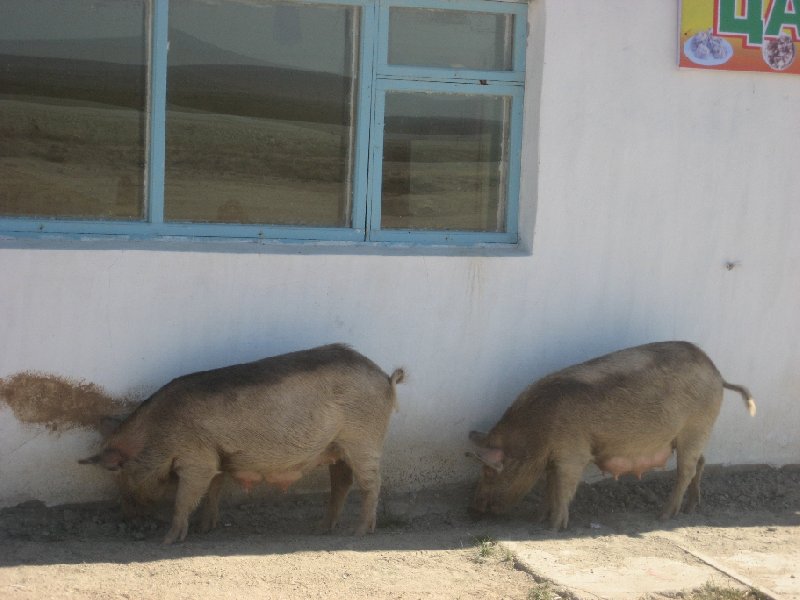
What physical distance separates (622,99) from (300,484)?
123 inches

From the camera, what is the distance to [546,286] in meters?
6.77

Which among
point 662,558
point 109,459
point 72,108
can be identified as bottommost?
point 662,558

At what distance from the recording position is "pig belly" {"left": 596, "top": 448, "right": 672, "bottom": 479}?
643 centimetres

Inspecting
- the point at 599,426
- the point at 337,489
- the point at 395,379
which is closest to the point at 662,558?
the point at 599,426

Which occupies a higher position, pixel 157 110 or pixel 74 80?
pixel 74 80

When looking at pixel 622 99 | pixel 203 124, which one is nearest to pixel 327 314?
pixel 203 124

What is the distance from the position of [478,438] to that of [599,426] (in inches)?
28.1

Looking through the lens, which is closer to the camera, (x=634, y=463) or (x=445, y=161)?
(x=634, y=463)

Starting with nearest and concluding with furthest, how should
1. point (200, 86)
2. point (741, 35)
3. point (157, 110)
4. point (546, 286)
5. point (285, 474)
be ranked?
1. point (285, 474)
2. point (157, 110)
3. point (200, 86)
4. point (546, 286)
5. point (741, 35)

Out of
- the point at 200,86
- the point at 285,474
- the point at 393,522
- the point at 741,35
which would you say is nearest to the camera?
the point at 285,474

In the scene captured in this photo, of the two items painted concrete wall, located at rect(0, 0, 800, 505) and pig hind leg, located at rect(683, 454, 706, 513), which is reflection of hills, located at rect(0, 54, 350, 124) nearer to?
painted concrete wall, located at rect(0, 0, 800, 505)

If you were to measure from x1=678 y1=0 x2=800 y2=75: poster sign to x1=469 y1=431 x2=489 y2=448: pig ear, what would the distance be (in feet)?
8.78

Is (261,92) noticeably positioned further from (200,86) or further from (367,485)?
(367,485)

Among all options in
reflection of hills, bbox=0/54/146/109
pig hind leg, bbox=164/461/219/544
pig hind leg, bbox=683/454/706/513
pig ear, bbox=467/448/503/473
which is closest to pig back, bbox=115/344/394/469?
pig hind leg, bbox=164/461/219/544
